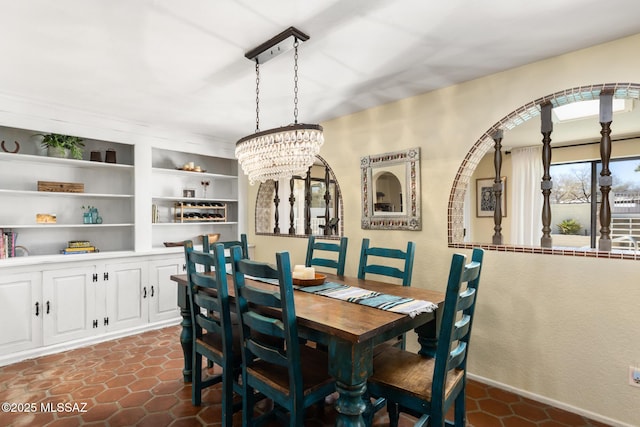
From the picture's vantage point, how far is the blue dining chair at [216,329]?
1944 millimetres

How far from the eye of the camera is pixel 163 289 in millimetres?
4004

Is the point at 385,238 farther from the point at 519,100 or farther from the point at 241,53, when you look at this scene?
the point at 241,53

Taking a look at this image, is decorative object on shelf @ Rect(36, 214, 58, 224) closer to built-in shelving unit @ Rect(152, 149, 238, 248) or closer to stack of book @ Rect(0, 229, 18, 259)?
stack of book @ Rect(0, 229, 18, 259)

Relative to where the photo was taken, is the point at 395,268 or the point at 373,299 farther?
the point at 395,268

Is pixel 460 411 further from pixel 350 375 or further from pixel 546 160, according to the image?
pixel 546 160

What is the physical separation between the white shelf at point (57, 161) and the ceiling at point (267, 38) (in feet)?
1.76

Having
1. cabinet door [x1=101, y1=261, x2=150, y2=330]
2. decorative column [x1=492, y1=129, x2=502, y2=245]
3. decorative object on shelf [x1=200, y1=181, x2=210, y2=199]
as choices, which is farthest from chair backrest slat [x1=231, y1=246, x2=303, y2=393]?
decorative object on shelf [x1=200, y1=181, x2=210, y2=199]

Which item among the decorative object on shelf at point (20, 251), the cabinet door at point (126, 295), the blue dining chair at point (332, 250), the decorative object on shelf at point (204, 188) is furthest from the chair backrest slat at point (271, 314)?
the decorative object on shelf at point (204, 188)

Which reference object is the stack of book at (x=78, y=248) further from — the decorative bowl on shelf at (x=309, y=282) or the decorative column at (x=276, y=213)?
the decorative bowl on shelf at (x=309, y=282)

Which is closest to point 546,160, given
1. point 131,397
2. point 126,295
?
point 131,397

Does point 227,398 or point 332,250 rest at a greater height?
point 332,250

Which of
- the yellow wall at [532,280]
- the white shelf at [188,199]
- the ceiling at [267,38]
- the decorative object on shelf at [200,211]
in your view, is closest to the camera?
the ceiling at [267,38]

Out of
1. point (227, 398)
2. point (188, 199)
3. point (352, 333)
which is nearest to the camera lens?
point (352, 333)

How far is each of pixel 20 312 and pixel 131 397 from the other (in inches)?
62.1
